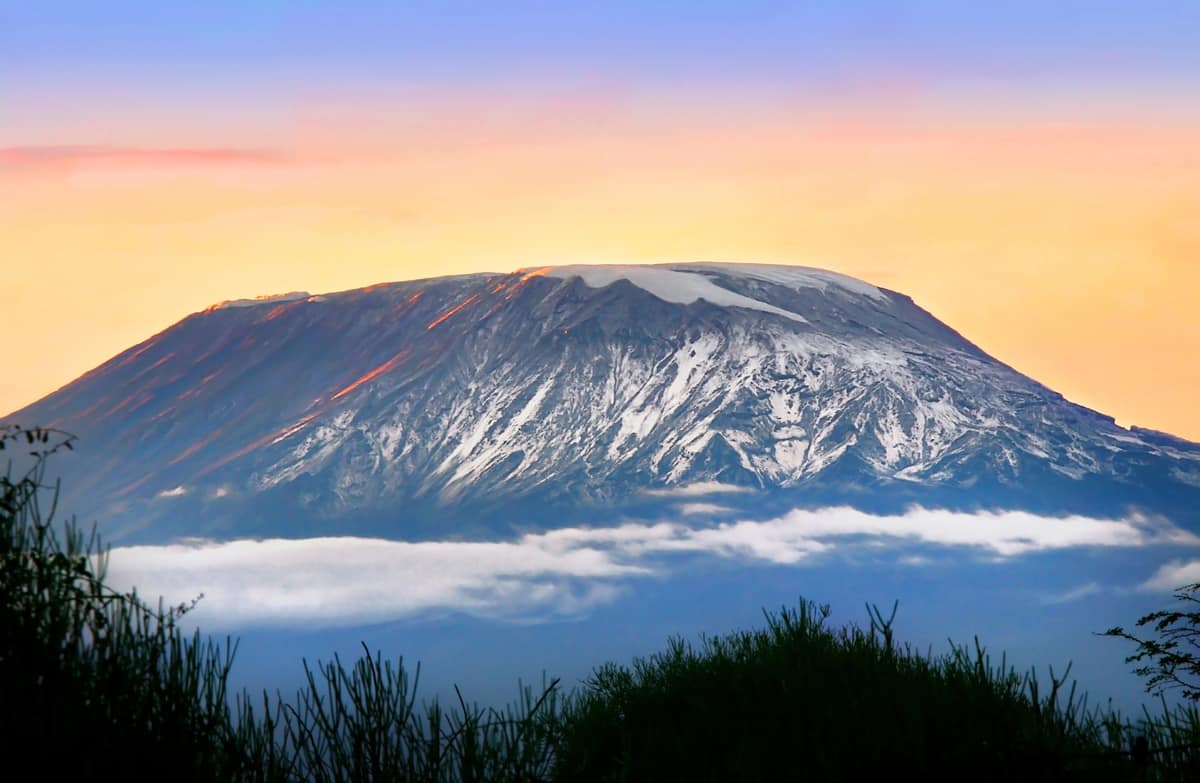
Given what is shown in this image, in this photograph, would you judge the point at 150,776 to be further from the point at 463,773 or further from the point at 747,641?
the point at 747,641

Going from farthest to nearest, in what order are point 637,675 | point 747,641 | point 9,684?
point 637,675 < point 747,641 < point 9,684

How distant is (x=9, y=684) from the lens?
369 inches

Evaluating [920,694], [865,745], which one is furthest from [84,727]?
[920,694]

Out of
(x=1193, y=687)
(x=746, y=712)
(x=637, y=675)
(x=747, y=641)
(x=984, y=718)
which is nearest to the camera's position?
(x=984, y=718)

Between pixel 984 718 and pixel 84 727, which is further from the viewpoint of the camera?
pixel 984 718

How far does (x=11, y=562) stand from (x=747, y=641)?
15476 mm

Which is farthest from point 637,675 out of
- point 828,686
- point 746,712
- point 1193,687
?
point 1193,687

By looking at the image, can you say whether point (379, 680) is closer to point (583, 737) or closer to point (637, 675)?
point (583, 737)

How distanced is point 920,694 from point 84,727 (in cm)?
894

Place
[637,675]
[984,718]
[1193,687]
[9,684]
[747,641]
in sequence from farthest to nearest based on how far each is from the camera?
[637,675], [747,641], [1193,687], [984,718], [9,684]

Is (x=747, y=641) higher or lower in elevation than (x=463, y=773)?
higher

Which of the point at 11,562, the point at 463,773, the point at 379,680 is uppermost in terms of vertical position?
the point at 11,562

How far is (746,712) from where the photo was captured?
1902 cm

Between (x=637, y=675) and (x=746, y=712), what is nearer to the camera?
(x=746, y=712)
